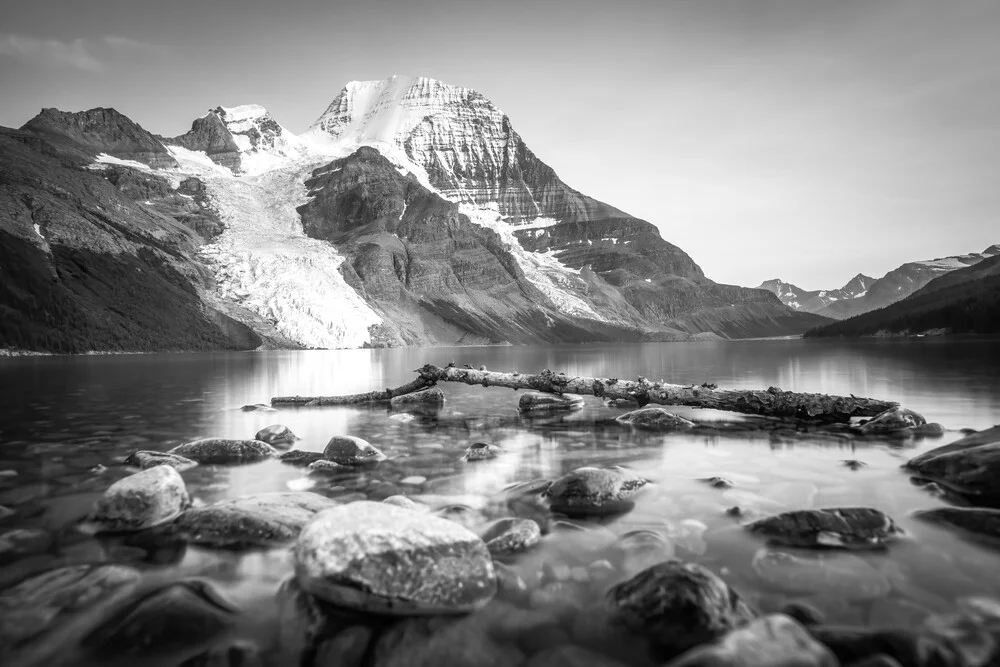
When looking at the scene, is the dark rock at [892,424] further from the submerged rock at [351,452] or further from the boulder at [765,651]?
the submerged rock at [351,452]

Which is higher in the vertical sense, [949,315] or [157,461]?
[949,315]

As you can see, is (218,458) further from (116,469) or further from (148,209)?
(148,209)

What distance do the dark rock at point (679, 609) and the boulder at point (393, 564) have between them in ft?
5.11

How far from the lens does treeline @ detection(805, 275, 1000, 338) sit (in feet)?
468

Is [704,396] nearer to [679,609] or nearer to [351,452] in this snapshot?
[351,452]

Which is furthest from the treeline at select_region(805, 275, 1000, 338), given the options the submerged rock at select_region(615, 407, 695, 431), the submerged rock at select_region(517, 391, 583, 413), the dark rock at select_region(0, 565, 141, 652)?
the dark rock at select_region(0, 565, 141, 652)

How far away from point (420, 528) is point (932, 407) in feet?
77.5

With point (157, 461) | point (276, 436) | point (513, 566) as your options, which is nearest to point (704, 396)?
point (513, 566)

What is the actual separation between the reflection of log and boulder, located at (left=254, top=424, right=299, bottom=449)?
25.1 feet

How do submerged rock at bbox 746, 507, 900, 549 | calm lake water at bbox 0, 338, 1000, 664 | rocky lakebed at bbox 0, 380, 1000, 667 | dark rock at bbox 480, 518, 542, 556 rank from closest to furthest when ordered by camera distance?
rocky lakebed at bbox 0, 380, 1000, 667 → calm lake water at bbox 0, 338, 1000, 664 → submerged rock at bbox 746, 507, 900, 549 → dark rock at bbox 480, 518, 542, 556

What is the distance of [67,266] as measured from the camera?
12669cm

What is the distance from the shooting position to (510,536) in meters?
6.86

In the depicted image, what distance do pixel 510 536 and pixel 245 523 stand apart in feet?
12.4

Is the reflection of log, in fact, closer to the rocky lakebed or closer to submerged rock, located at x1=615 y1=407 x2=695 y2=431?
submerged rock, located at x1=615 y1=407 x2=695 y2=431
